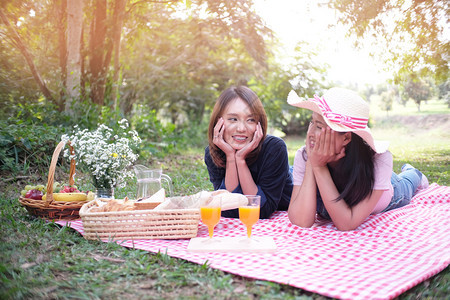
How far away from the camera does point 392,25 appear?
682cm

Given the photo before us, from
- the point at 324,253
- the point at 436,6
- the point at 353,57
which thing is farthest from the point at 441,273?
the point at 353,57

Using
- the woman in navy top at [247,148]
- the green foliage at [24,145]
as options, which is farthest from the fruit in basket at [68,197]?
the green foliage at [24,145]

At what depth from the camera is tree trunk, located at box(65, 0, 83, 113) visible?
6.35 m

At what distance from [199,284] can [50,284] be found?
0.74m

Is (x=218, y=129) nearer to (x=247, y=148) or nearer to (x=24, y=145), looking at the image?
(x=247, y=148)

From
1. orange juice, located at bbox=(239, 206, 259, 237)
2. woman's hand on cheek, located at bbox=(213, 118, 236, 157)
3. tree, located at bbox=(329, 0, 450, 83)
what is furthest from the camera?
tree, located at bbox=(329, 0, 450, 83)

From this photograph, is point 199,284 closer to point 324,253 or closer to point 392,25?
point 324,253

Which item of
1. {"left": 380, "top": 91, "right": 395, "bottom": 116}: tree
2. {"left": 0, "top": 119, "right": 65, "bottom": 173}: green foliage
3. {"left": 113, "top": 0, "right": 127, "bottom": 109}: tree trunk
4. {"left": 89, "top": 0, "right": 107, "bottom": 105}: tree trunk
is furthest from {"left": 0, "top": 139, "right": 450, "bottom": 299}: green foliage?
{"left": 380, "top": 91, "right": 395, "bottom": 116}: tree

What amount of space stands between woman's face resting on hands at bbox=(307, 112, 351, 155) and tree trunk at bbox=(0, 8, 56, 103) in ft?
16.2

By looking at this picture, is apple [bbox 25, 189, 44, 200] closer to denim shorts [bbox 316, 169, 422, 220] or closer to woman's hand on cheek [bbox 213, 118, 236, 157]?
woman's hand on cheek [bbox 213, 118, 236, 157]

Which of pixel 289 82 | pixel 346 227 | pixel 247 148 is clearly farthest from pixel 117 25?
pixel 289 82

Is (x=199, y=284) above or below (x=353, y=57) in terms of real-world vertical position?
below

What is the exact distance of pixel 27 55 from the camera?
6086 millimetres

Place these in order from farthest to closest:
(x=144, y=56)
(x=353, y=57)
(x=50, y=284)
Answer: (x=144, y=56) → (x=353, y=57) → (x=50, y=284)
